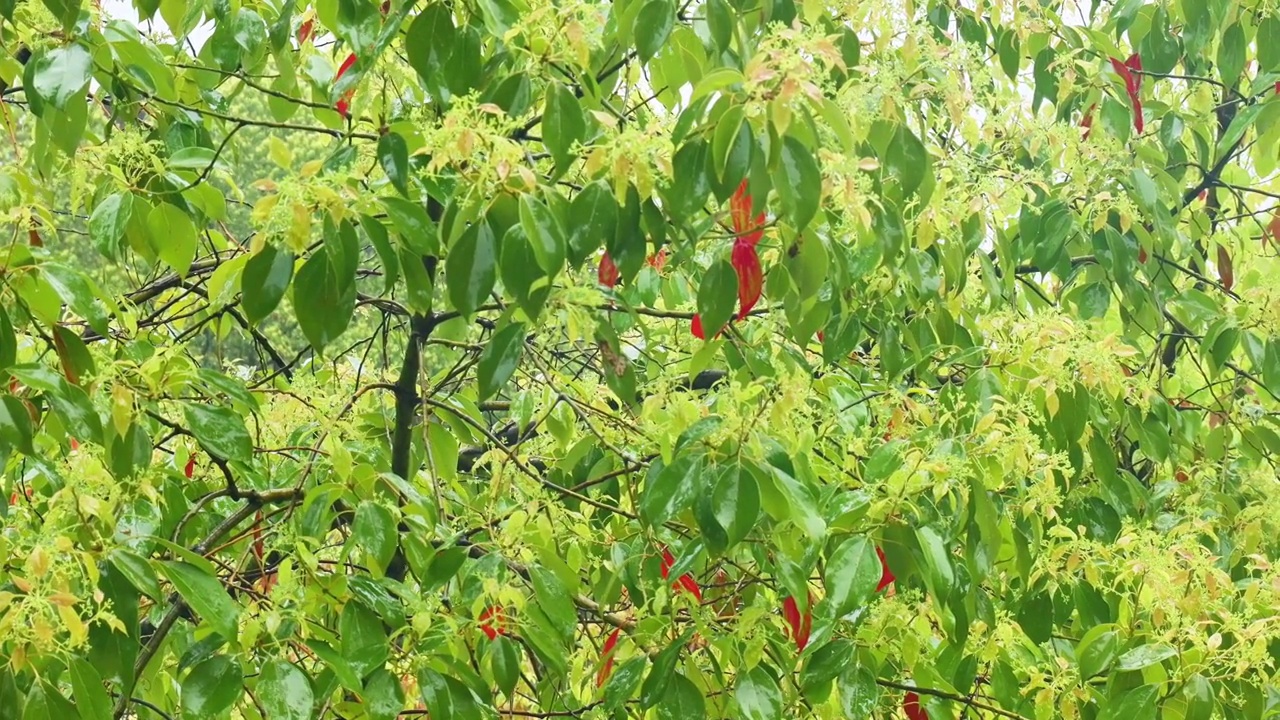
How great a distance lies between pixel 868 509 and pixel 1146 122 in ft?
7.02

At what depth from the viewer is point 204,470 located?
2646mm

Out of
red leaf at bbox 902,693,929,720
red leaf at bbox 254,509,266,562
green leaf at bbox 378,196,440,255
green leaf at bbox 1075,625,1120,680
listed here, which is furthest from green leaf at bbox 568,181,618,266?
green leaf at bbox 1075,625,1120,680

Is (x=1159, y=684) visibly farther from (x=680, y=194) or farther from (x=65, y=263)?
(x=65, y=263)

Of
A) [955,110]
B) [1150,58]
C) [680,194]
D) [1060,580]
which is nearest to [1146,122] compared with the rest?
[1150,58]

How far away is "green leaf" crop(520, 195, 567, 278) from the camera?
1452 mm

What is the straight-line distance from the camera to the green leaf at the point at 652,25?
5.37 ft

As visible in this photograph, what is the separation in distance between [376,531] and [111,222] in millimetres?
534

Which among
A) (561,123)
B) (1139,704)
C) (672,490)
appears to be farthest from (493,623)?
(1139,704)

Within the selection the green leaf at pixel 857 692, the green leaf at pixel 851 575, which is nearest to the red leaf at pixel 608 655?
the green leaf at pixel 857 692

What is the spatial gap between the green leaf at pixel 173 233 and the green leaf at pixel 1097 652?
55.2 inches

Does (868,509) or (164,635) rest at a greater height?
(868,509)

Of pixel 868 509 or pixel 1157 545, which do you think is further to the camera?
pixel 1157 545

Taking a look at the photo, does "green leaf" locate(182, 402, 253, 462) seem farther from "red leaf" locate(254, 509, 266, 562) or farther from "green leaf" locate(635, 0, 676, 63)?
"green leaf" locate(635, 0, 676, 63)

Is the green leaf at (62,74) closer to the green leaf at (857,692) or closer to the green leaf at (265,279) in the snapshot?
the green leaf at (265,279)
